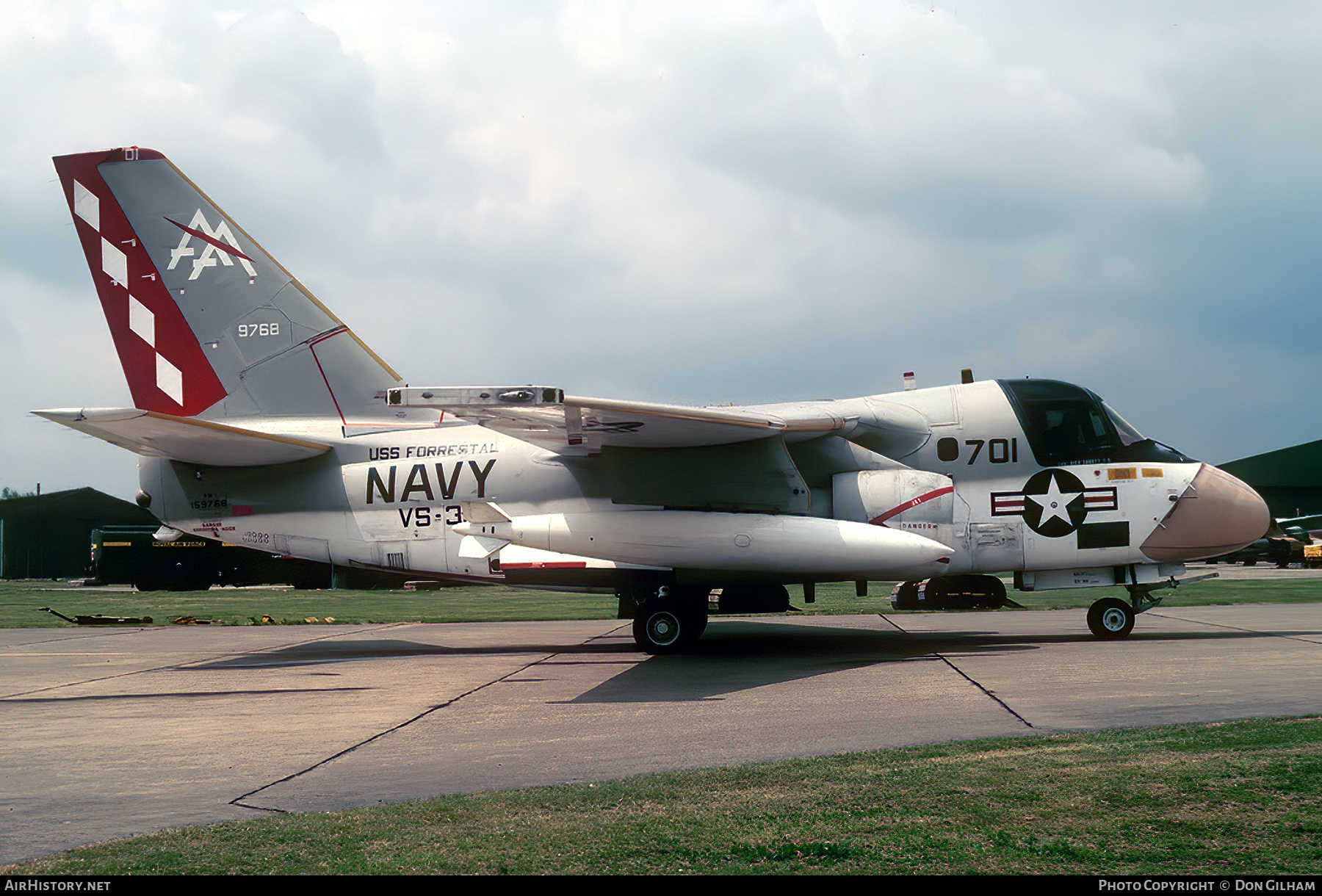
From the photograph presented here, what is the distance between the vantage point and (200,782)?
18.7 ft

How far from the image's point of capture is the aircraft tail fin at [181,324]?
1432cm

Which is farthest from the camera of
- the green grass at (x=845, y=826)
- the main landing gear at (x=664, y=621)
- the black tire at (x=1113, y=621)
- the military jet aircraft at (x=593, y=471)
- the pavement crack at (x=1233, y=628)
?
the black tire at (x=1113, y=621)

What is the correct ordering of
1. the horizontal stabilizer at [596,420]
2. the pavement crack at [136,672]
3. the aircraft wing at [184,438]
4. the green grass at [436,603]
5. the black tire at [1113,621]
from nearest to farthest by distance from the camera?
1. the horizontal stabilizer at [596,420]
2. the pavement crack at [136,672]
3. the aircraft wing at [184,438]
4. the black tire at [1113,621]
5. the green grass at [436,603]

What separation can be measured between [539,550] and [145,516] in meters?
51.2

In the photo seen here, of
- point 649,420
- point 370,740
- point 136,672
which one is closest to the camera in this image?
point 370,740

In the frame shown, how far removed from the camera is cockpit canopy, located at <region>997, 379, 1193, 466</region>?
1272 cm

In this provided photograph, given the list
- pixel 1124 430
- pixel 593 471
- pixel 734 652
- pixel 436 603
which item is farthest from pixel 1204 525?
pixel 436 603

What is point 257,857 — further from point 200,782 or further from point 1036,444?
point 1036,444

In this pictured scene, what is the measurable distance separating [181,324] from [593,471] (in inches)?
269

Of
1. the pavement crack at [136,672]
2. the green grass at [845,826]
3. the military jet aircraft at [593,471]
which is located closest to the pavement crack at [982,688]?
the military jet aircraft at [593,471]

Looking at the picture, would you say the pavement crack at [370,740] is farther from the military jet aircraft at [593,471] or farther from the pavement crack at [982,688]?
the pavement crack at [982,688]

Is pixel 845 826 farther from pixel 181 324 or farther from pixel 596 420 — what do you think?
pixel 181 324

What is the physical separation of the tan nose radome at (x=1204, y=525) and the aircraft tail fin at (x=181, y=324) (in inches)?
428

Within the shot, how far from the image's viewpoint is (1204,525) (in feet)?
40.8
